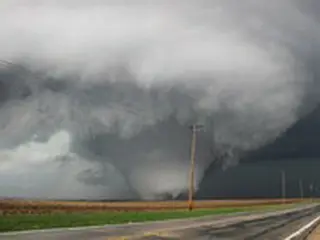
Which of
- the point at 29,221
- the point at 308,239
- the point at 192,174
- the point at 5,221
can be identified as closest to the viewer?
the point at 308,239

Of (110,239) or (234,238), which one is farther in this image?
(234,238)

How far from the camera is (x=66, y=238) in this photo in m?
28.8

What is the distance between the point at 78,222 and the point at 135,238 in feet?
61.9

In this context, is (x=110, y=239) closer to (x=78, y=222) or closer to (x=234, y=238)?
(x=234, y=238)

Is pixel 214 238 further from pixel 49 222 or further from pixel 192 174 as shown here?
pixel 192 174

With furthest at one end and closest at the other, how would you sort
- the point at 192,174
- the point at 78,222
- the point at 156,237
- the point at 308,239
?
the point at 192,174 → the point at 78,222 → the point at 308,239 → the point at 156,237

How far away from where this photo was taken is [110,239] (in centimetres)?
2798

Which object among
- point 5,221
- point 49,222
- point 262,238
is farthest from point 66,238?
point 49,222

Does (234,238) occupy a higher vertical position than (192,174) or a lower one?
lower

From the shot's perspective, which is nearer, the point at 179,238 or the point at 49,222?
the point at 179,238

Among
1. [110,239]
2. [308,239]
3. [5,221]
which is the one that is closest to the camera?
[110,239]

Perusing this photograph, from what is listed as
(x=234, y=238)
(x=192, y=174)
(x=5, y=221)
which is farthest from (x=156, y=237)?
(x=192, y=174)

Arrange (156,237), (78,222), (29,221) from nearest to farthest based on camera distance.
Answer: (156,237), (29,221), (78,222)

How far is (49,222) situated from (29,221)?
5.35 ft
